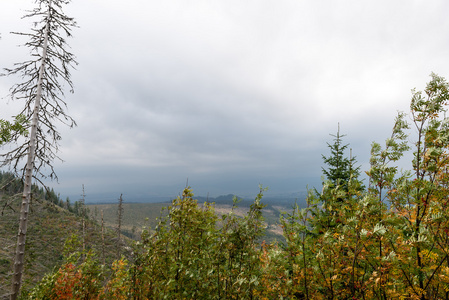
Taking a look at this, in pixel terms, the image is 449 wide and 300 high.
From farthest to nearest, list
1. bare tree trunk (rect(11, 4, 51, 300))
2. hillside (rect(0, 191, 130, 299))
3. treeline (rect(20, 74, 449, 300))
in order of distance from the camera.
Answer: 1. hillside (rect(0, 191, 130, 299))
2. bare tree trunk (rect(11, 4, 51, 300))
3. treeline (rect(20, 74, 449, 300))

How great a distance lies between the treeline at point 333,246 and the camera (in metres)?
3.05

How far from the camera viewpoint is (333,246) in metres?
3.39

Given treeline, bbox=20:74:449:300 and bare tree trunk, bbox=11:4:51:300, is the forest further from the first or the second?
bare tree trunk, bbox=11:4:51:300

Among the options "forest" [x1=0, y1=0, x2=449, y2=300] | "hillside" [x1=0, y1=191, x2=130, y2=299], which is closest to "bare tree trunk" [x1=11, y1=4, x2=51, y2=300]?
"forest" [x1=0, y1=0, x2=449, y2=300]

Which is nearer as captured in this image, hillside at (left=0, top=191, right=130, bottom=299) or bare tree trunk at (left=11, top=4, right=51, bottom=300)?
bare tree trunk at (left=11, top=4, right=51, bottom=300)

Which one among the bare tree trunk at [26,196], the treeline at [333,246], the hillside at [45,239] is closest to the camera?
the treeline at [333,246]

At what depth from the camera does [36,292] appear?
5.23 metres

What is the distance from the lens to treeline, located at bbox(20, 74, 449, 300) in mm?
3049

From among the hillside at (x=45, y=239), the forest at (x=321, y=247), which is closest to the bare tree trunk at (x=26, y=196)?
the forest at (x=321, y=247)

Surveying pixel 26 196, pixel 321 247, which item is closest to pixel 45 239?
pixel 26 196

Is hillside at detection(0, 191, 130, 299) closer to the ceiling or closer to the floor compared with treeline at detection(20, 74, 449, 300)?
closer to the floor

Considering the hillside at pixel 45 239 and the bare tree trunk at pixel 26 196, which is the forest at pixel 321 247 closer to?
the bare tree trunk at pixel 26 196

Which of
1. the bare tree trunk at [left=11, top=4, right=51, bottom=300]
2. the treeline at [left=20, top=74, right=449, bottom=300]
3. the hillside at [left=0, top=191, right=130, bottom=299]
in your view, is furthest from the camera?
the hillside at [left=0, top=191, right=130, bottom=299]

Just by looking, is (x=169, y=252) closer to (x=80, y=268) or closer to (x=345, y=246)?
(x=80, y=268)
